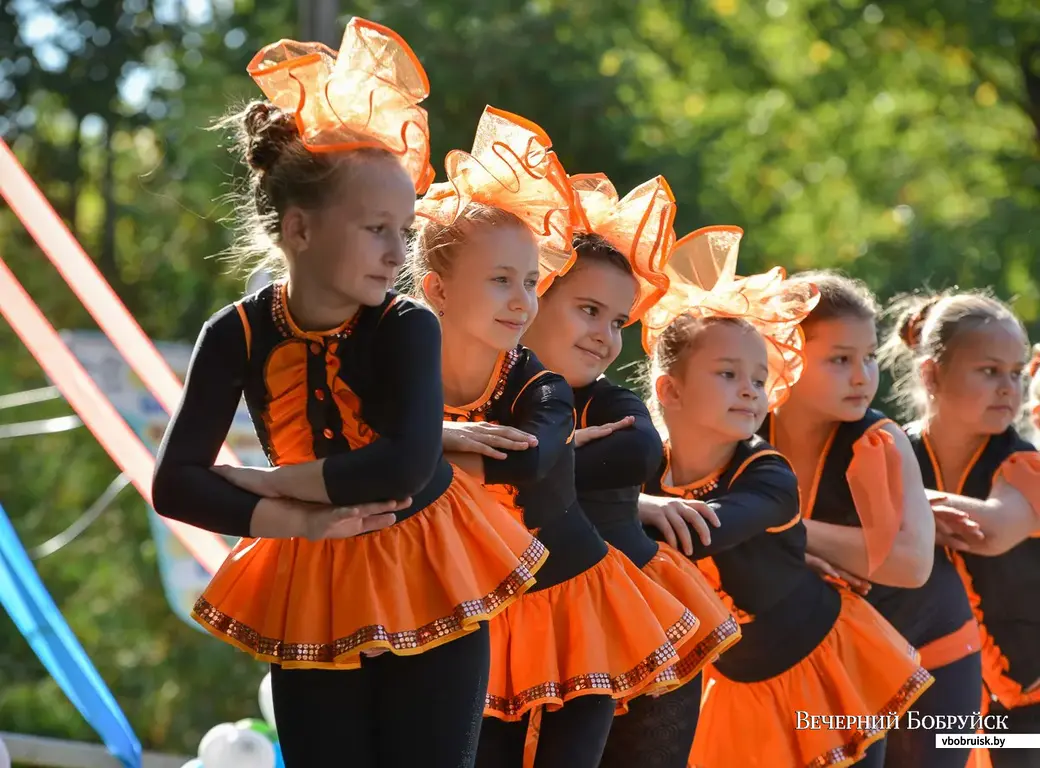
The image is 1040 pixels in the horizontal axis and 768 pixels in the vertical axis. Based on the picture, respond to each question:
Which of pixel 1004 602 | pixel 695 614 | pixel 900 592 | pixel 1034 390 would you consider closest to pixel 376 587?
Answer: pixel 695 614

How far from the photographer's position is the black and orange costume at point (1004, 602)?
4.22m

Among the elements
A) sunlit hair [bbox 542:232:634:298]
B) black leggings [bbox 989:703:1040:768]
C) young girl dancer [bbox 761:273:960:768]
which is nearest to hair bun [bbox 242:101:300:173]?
sunlit hair [bbox 542:232:634:298]

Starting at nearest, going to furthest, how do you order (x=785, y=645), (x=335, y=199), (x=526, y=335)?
(x=335, y=199)
(x=526, y=335)
(x=785, y=645)

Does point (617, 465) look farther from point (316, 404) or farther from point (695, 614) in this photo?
point (316, 404)

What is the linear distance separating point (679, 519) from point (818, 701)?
26.2 inches

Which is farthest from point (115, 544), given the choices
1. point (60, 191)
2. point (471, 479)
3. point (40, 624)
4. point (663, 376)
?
point (471, 479)

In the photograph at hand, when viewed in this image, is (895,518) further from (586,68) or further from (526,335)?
(586,68)

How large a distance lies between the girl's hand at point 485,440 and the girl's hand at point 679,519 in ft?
2.33

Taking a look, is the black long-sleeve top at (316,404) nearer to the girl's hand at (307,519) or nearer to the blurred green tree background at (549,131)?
the girl's hand at (307,519)

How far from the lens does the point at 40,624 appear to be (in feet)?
13.8

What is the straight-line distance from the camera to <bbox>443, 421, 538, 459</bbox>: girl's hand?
2482 mm

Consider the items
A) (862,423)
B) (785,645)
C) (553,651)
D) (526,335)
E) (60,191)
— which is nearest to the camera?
(553,651)

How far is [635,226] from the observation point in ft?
10.4

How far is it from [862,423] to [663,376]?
63cm
